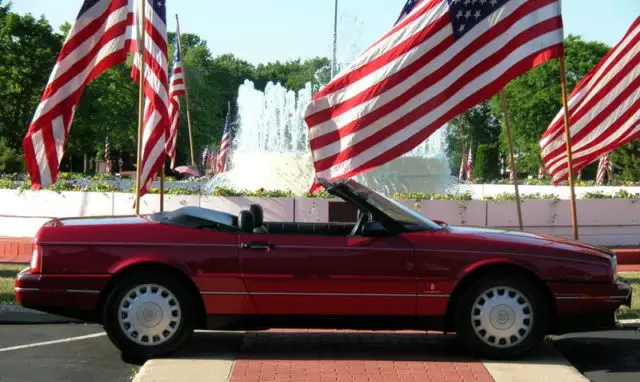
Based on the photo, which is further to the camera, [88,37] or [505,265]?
[88,37]

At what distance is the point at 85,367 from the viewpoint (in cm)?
688

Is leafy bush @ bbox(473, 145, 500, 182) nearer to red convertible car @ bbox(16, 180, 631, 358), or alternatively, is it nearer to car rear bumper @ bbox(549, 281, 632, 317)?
car rear bumper @ bbox(549, 281, 632, 317)

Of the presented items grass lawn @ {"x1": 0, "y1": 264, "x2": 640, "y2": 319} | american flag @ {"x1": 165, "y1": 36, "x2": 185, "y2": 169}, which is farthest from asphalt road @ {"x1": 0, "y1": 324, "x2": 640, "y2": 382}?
american flag @ {"x1": 165, "y1": 36, "x2": 185, "y2": 169}

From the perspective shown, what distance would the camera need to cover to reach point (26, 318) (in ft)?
29.5

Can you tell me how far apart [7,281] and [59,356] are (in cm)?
452

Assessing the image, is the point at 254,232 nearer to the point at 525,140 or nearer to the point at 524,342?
the point at 524,342

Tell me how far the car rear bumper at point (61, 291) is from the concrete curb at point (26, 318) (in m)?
2.07

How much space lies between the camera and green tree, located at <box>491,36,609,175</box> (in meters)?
55.0

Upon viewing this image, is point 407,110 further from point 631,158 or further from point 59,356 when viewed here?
point 631,158

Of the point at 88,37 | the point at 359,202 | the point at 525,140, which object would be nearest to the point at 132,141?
the point at 525,140

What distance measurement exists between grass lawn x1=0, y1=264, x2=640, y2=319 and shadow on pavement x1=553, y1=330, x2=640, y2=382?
70 cm

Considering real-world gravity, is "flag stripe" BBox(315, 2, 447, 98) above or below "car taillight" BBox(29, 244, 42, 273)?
above

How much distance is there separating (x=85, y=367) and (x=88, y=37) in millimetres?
5033

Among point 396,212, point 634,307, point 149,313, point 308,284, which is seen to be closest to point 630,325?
point 634,307
